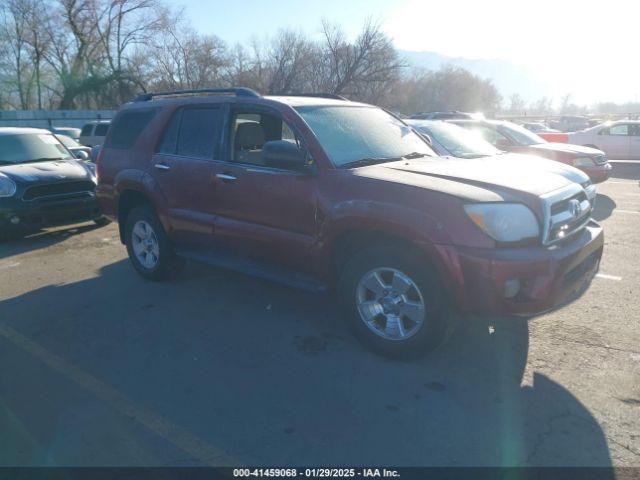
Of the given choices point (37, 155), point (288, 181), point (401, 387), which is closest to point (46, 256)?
point (37, 155)

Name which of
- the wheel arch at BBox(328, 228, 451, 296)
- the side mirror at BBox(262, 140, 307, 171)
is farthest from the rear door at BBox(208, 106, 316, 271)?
the wheel arch at BBox(328, 228, 451, 296)

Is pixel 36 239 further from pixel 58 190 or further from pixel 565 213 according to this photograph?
pixel 565 213

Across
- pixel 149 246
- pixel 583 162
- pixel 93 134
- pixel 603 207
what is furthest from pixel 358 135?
pixel 93 134

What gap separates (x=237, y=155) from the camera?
479cm

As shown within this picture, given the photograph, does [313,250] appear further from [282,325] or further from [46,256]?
[46,256]

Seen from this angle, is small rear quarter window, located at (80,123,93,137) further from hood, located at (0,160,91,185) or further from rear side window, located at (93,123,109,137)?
hood, located at (0,160,91,185)

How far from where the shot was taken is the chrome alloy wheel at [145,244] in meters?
5.63

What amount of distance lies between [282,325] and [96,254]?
149 inches

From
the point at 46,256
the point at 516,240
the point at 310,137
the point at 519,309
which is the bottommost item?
the point at 46,256

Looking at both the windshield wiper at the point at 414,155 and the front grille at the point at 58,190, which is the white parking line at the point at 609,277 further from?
the front grille at the point at 58,190

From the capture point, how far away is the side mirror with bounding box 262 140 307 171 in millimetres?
4031

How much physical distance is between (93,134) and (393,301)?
19301 millimetres

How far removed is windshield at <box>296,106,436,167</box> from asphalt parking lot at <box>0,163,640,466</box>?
1491 millimetres

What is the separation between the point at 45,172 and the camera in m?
7.81
